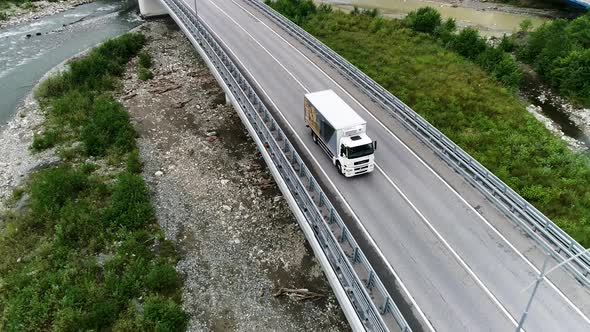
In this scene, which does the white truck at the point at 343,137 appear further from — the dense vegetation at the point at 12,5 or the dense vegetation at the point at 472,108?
the dense vegetation at the point at 12,5

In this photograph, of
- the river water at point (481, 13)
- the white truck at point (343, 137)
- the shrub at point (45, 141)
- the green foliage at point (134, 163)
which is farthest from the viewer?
the river water at point (481, 13)

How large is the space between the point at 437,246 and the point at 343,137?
22.3 ft

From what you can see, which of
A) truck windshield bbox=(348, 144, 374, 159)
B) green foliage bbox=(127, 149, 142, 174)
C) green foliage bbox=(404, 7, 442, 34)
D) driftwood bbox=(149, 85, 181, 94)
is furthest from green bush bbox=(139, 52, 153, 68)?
truck windshield bbox=(348, 144, 374, 159)

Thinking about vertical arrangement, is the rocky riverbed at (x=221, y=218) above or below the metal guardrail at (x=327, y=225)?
below

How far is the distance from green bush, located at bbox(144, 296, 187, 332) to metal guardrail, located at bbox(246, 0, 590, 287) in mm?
15927

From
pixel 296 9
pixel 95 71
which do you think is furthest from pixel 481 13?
pixel 95 71

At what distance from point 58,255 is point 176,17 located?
1093 inches

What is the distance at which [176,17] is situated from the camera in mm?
42188

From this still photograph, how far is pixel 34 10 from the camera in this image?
2496 inches

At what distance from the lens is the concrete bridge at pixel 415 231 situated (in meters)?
15.0

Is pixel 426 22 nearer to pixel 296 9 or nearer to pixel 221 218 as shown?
pixel 296 9

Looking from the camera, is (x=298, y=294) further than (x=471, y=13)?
No

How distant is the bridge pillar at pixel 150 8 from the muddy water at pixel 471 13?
27.4 metres

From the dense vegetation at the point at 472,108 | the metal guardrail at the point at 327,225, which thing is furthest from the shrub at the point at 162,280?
the dense vegetation at the point at 472,108
